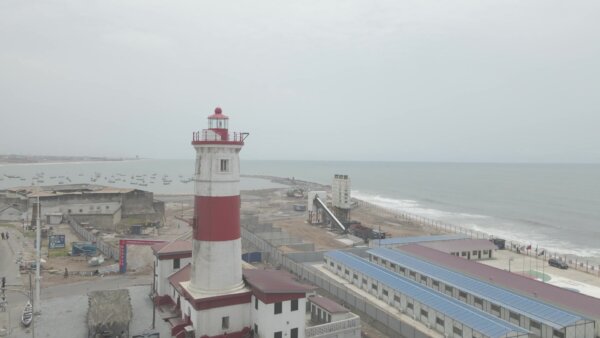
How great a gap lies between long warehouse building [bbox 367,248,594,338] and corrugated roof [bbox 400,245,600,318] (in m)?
1.72

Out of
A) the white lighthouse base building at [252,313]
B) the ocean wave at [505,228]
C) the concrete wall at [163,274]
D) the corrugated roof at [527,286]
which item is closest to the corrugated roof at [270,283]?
the white lighthouse base building at [252,313]

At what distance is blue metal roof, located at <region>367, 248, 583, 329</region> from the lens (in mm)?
23672

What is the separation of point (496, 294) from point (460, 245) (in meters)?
20.1

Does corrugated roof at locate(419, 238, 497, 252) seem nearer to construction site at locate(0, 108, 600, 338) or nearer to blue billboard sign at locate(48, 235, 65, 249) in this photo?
construction site at locate(0, 108, 600, 338)

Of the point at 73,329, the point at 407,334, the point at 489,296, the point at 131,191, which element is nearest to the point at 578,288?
the point at 489,296

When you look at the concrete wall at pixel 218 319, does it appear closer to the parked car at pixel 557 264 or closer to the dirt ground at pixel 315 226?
the dirt ground at pixel 315 226

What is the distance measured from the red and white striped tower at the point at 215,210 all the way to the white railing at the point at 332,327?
4.56 meters

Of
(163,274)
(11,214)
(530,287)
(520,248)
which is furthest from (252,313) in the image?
(11,214)

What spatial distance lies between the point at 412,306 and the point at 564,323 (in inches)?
336

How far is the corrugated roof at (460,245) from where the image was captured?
45688 millimetres

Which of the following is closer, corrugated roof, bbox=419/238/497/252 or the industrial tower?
corrugated roof, bbox=419/238/497/252

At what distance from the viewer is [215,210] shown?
19.3 metres

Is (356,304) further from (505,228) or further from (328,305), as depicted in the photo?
(505,228)

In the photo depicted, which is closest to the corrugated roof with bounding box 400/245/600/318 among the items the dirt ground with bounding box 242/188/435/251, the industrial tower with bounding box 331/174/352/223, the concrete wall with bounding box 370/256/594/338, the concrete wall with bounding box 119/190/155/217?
the concrete wall with bounding box 370/256/594/338
